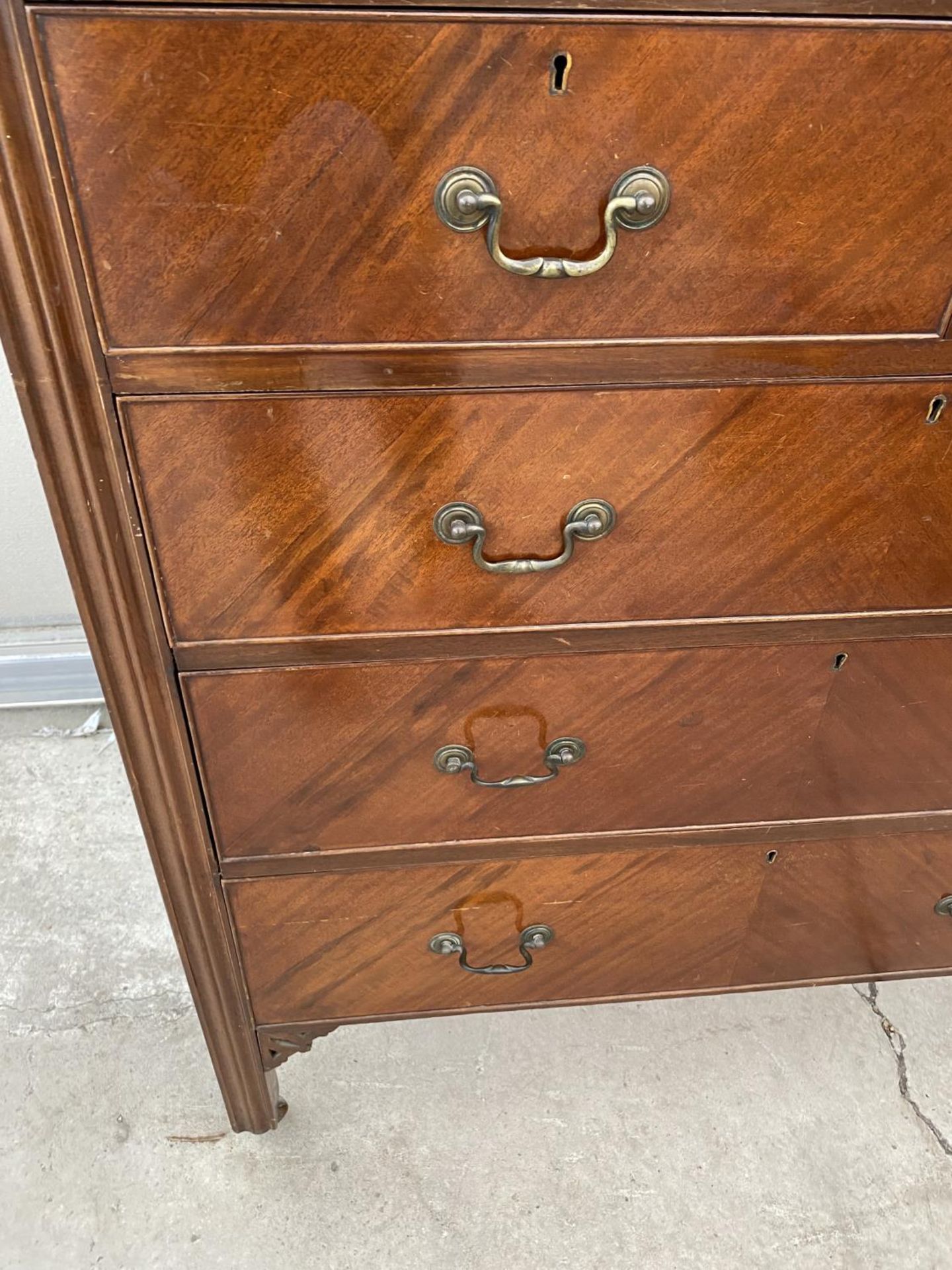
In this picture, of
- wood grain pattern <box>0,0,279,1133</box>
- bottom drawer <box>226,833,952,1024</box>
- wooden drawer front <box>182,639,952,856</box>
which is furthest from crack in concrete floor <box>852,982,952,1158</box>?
wood grain pattern <box>0,0,279,1133</box>

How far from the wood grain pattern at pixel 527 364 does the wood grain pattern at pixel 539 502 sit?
12 mm

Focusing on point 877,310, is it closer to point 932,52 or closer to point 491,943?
point 932,52

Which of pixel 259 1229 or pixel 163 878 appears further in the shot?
pixel 259 1229

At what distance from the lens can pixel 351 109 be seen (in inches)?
21.2

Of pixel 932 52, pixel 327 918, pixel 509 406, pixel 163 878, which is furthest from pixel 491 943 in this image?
pixel 932 52

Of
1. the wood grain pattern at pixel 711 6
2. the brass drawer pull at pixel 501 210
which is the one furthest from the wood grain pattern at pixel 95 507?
the brass drawer pull at pixel 501 210

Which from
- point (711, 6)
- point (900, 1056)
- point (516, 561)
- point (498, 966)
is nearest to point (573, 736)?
point (516, 561)

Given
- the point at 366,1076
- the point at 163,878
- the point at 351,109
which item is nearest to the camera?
the point at 351,109

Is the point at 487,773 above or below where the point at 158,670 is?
below

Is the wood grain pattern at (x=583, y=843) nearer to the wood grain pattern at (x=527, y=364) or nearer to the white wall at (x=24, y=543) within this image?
the wood grain pattern at (x=527, y=364)

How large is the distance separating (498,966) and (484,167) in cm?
79

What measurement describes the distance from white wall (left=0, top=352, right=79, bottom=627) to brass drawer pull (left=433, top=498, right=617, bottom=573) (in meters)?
1.06

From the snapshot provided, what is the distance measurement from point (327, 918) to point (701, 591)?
49 cm

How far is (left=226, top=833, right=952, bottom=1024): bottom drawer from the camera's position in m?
0.94
